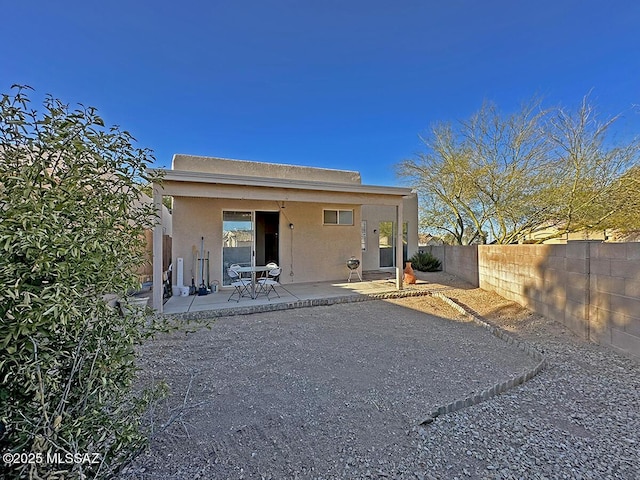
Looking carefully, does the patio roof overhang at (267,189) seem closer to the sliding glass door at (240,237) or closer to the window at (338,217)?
the sliding glass door at (240,237)

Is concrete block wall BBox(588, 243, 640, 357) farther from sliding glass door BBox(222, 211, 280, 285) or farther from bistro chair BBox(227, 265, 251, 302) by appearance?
sliding glass door BBox(222, 211, 280, 285)

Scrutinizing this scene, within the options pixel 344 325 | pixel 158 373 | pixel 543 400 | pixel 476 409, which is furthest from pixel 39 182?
pixel 344 325

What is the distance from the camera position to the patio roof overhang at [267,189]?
624 centimetres

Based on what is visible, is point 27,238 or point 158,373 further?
point 158,373

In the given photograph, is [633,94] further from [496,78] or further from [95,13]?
[95,13]

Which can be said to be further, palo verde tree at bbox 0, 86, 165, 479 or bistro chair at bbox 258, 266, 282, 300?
bistro chair at bbox 258, 266, 282, 300

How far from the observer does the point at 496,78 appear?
30.4 ft

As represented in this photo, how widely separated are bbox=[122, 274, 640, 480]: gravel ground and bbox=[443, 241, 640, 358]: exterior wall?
38 centimetres

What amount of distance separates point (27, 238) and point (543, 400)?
4.26 metres

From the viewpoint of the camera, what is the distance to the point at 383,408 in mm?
2785

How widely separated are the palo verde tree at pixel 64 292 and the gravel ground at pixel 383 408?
2.02ft

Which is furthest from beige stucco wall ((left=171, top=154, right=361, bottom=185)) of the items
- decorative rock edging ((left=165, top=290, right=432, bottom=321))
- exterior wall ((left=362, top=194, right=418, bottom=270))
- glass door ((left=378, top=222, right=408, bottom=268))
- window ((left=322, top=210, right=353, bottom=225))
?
decorative rock edging ((left=165, top=290, right=432, bottom=321))

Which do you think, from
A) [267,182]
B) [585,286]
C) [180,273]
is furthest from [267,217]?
[585,286]

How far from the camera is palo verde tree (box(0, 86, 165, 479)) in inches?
52.9
